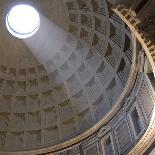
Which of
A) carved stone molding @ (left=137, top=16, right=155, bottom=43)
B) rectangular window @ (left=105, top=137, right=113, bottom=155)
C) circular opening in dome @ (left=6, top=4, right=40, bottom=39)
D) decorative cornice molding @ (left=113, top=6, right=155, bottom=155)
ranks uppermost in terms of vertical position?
carved stone molding @ (left=137, top=16, right=155, bottom=43)

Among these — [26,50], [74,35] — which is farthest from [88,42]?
[26,50]

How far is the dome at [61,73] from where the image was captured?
1942 centimetres

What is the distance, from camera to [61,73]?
22.1 m

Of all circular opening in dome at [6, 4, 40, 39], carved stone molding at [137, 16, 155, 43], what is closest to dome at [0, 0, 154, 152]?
circular opening in dome at [6, 4, 40, 39]

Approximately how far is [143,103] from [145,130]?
1.35 metres

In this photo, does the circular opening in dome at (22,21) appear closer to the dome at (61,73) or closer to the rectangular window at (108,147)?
the dome at (61,73)

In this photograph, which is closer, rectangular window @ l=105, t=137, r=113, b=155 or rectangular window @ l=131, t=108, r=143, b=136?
rectangular window @ l=131, t=108, r=143, b=136

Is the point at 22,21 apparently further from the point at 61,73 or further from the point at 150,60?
the point at 150,60

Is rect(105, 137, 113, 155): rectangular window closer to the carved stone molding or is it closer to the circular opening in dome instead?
the carved stone molding

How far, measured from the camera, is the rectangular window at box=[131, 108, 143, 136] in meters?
16.0

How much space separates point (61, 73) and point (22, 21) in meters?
5.59

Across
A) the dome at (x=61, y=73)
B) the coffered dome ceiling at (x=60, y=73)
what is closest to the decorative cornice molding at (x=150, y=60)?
the dome at (x=61, y=73)

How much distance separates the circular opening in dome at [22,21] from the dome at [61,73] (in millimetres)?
476

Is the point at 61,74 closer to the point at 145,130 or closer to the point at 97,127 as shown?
the point at 97,127
